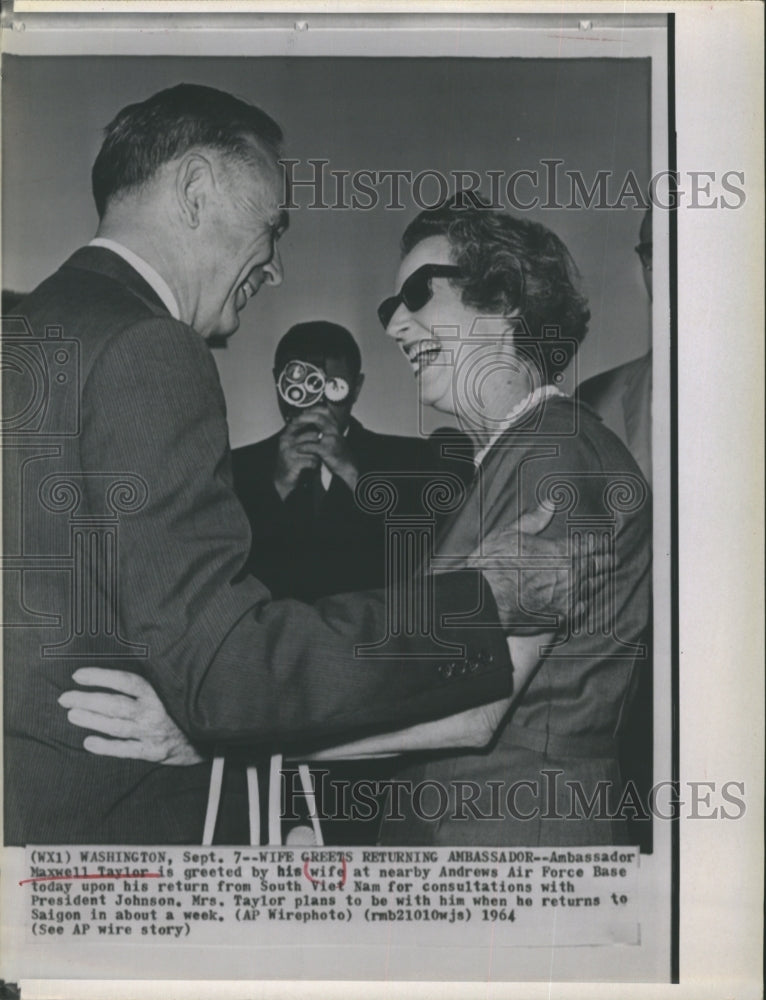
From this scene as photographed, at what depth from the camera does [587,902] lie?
9.34 feet

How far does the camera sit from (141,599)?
2.82 m

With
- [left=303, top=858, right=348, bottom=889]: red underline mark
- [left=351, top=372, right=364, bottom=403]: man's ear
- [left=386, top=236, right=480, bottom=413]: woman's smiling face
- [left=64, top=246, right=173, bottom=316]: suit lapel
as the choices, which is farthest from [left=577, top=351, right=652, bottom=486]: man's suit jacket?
[left=303, top=858, right=348, bottom=889]: red underline mark

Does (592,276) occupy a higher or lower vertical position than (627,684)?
higher

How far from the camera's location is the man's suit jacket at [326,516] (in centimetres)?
284

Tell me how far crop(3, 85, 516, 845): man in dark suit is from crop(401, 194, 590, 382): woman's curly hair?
1.53 ft

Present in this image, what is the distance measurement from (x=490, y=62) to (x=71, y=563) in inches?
69.6

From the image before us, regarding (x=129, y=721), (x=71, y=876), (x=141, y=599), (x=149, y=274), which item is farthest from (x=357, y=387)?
(x=71, y=876)

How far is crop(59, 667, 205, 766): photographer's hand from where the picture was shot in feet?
9.27

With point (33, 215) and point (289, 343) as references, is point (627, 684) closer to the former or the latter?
point (289, 343)

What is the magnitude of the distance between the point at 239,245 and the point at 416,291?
1.63ft

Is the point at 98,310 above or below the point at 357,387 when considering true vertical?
above

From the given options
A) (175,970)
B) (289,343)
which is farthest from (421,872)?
(289,343)

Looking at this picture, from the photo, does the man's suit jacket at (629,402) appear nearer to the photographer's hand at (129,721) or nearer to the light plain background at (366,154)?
the light plain background at (366,154)

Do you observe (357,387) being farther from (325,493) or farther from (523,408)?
(523,408)
